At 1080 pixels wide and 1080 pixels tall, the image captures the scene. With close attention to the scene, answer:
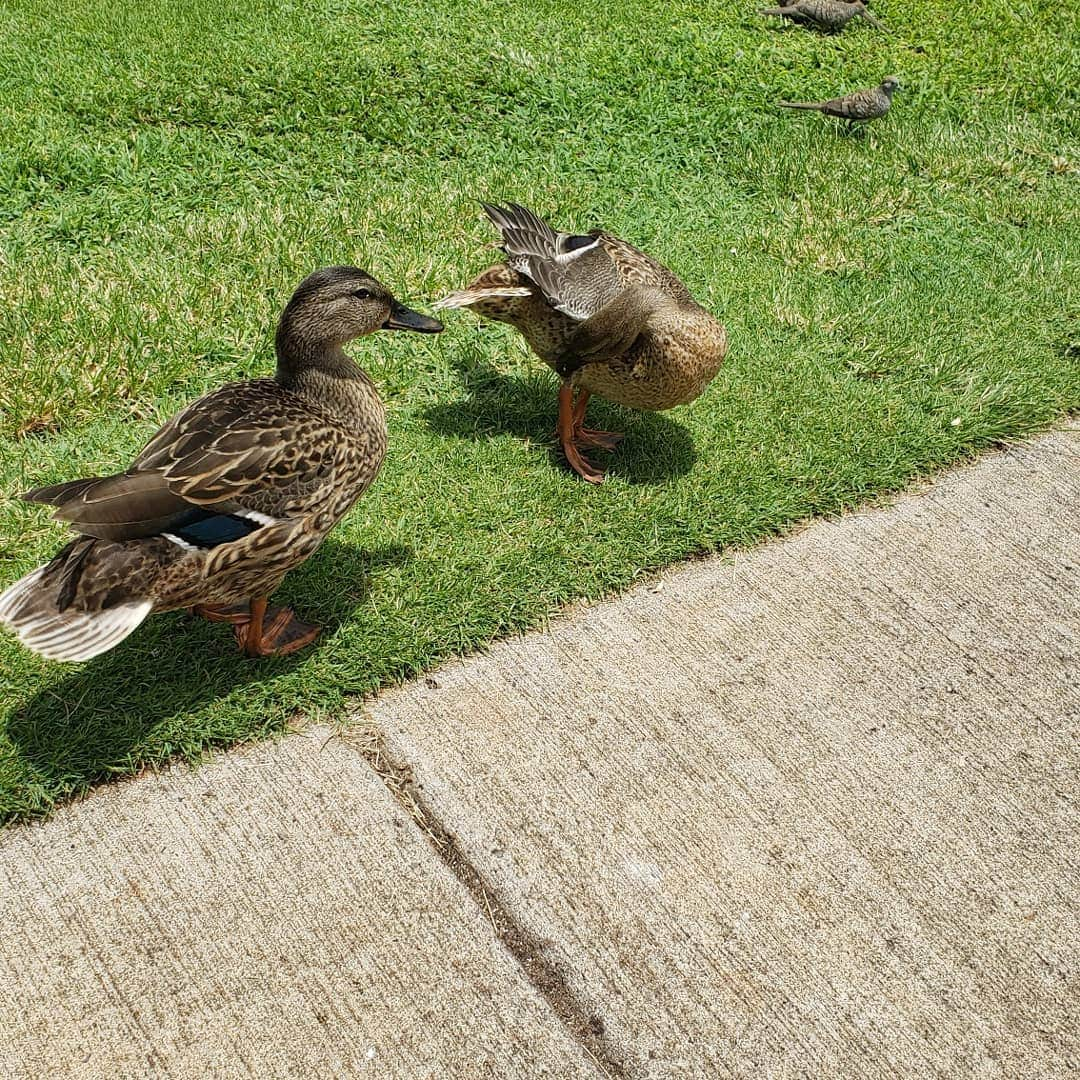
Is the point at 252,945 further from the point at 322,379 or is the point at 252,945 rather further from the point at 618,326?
the point at 618,326

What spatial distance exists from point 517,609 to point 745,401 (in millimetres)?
1869

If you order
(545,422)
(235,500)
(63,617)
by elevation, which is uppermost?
(235,500)

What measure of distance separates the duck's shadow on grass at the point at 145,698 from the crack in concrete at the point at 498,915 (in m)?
0.37

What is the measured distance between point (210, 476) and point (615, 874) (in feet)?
5.46

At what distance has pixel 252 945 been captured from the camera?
9.62ft

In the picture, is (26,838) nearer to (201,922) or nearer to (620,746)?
(201,922)

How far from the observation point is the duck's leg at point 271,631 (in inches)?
147

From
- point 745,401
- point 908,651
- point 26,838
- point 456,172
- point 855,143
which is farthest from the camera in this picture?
point 855,143

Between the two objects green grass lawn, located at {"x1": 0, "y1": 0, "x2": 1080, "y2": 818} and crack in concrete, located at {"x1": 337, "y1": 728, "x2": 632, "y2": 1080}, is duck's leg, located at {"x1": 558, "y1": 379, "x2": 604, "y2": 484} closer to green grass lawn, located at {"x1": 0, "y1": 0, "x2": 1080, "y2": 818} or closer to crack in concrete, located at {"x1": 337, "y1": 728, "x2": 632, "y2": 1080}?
green grass lawn, located at {"x1": 0, "y1": 0, "x2": 1080, "y2": 818}

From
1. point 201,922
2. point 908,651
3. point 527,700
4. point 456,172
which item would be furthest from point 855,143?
point 201,922

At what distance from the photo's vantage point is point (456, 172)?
697 cm

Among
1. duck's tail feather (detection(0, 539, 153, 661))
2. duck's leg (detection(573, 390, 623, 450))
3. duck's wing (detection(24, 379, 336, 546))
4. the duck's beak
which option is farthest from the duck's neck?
duck's leg (detection(573, 390, 623, 450))

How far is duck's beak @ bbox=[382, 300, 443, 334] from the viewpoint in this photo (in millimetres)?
3969

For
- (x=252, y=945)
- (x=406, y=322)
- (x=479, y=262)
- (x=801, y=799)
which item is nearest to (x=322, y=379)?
(x=406, y=322)
